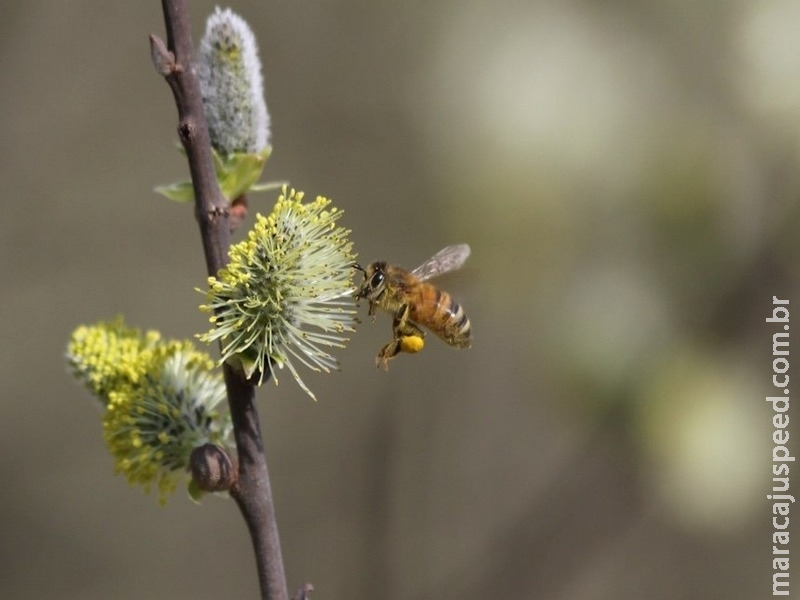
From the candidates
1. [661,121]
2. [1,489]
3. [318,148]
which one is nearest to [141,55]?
[318,148]

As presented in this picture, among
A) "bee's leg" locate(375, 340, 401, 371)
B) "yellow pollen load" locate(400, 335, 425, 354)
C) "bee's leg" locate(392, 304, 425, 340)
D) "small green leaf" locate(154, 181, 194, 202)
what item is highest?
"small green leaf" locate(154, 181, 194, 202)

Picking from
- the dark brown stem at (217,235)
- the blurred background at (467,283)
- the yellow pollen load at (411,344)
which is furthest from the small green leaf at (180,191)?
the blurred background at (467,283)

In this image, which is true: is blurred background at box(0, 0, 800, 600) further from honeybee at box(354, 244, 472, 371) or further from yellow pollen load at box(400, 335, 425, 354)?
yellow pollen load at box(400, 335, 425, 354)

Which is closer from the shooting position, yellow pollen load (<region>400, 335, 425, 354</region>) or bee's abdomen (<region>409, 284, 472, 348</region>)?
yellow pollen load (<region>400, 335, 425, 354</region>)

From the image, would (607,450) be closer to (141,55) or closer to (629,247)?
(629,247)

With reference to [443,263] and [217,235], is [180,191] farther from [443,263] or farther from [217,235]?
[443,263]

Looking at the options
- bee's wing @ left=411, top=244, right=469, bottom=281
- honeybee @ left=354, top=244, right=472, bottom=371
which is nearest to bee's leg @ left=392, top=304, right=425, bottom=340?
honeybee @ left=354, top=244, right=472, bottom=371
